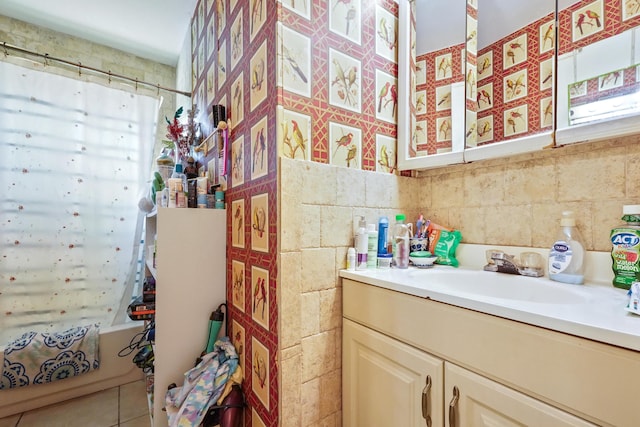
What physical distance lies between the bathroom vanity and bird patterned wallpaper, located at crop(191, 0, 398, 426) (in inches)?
11.7

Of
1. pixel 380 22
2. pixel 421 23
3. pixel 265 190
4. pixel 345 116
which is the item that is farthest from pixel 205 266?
pixel 421 23

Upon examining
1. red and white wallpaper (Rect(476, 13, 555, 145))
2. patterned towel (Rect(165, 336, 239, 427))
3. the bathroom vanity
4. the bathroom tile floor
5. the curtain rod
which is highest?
the curtain rod

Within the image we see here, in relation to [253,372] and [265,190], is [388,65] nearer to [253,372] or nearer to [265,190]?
[265,190]

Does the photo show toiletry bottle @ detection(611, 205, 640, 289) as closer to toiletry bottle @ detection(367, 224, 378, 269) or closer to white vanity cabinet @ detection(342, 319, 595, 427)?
white vanity cabinet @ detection(342, 319, 595, 427)

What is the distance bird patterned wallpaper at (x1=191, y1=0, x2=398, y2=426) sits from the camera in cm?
84

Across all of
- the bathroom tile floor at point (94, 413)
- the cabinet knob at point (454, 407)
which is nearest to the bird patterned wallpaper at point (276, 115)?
the cabinet knob at point (454, 407)

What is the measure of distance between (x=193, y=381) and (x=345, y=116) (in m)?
1.20

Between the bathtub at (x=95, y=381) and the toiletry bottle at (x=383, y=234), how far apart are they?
5.98 ft

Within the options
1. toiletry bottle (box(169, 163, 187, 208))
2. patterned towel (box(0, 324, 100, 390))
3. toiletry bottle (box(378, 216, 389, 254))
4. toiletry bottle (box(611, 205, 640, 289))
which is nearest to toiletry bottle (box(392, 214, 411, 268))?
toiletry bottle (box(378, 216, 389, 254))

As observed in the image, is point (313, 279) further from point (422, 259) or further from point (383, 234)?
point (422, 259)

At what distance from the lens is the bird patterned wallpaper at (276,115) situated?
0.84 m

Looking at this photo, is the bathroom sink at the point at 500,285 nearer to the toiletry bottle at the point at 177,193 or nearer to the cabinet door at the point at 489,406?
the cabinet door at the point at 489,406

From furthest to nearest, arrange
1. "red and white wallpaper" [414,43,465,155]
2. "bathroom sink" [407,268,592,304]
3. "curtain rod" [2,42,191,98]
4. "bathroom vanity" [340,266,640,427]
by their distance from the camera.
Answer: "curtain rod" [2,42,191,98], "red and white wallpaper" [414,43,465,155], "bathroom sink" [407,268,592,304], "bathroom vanity" [340,266,640,427]

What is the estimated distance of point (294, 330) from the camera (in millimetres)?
816
